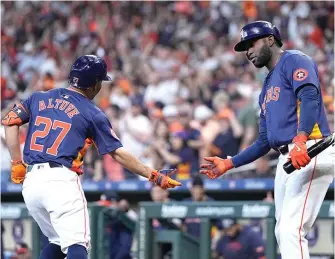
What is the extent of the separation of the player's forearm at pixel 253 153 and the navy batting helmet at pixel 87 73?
3.64ft

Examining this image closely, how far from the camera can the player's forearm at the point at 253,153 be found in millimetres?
6309

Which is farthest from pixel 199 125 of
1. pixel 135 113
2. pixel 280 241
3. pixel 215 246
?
pixel 280 241

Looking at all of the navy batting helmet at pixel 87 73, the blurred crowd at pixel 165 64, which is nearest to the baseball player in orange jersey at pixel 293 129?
the navy batting helmet at pixel 87 73

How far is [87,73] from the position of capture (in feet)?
20.1

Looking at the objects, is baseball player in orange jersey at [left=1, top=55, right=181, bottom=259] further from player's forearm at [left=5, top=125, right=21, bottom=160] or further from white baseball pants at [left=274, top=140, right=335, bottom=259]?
white baseball pants at [left=274, top=140, right=335, bottom=259]

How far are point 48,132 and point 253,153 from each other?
4.66ft

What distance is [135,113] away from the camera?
12.3m

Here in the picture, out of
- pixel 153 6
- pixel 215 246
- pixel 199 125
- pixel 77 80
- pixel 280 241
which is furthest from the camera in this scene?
pixel 153 6

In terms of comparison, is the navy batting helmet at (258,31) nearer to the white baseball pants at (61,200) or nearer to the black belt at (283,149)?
the black belt at (283,149)

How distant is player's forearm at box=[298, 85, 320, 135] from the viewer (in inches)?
219

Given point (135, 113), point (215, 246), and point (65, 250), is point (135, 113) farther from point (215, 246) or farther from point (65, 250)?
point (65, 250)

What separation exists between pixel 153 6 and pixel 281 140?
11.0 meters

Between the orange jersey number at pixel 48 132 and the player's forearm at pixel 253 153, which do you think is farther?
the player's forearm at pixel 253 153

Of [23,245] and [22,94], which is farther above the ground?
[22,94]
